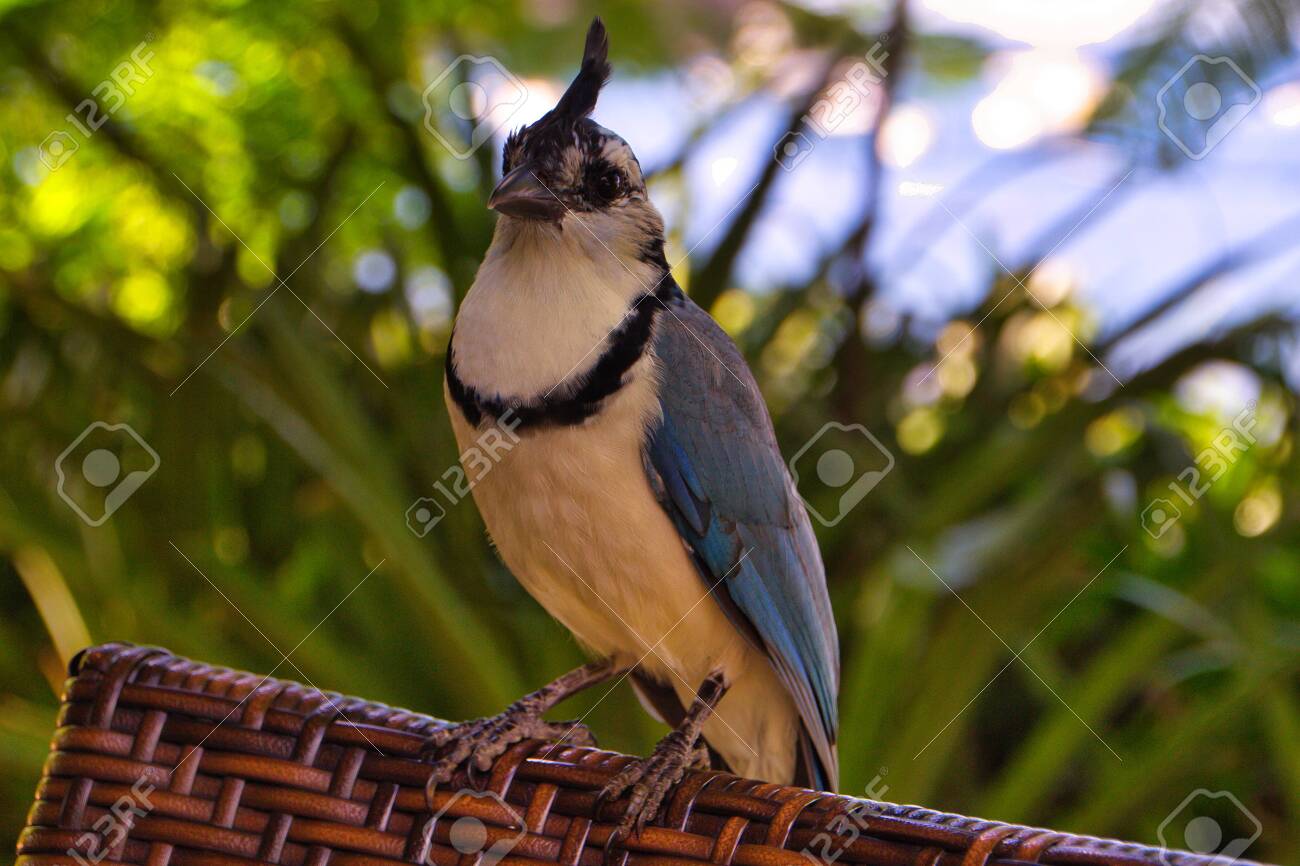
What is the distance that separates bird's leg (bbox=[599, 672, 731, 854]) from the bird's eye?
2.07 ft

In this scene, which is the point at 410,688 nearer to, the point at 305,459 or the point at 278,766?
the point at 305,459

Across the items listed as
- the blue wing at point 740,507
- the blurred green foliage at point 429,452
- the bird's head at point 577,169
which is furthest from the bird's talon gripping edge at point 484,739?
the blurred green foliage at point 429,452

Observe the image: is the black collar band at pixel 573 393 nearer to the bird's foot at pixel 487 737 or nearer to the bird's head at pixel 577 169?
the bird's head at pixel 577 169

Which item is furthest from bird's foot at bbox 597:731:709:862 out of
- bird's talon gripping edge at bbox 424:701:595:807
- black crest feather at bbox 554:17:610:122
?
black crest feather at bbox 554:17:610:122

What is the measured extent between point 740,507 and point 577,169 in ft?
1.55

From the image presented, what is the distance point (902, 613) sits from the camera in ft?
8.27

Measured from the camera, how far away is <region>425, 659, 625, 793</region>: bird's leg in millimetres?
1187

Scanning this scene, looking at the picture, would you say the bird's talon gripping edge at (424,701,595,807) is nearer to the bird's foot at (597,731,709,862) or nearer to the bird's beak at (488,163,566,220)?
the bird's foot at (597,731,709,862)

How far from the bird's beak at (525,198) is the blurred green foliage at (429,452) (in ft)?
3.56

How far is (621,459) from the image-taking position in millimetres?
1524

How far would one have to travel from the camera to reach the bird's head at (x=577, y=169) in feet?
5.12

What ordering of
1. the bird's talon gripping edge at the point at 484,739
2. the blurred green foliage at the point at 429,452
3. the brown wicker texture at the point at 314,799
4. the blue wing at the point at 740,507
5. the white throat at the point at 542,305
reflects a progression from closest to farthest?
the brown wicker texture at the point at 314,799 → the bird's talon gripping edge at the point at 484,739 → the white throat at the point at 542,305 → the blue wing at the point at 740,507 → the blurred green foliage at the point at 429,452

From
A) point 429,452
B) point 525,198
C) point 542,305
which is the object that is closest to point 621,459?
point 542,305

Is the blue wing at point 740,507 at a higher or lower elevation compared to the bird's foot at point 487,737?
higher
